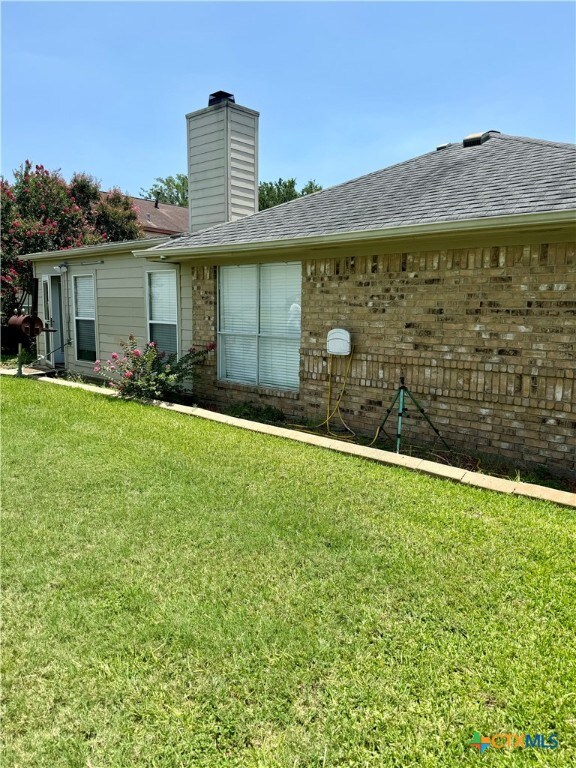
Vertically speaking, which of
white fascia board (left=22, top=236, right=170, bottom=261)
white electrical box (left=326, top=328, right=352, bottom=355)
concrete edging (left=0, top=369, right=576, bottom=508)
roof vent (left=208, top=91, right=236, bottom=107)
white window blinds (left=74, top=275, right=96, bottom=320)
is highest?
roof vent (left=208, top=91, right=236, bottom=107)

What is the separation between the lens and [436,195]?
6223 millimetres

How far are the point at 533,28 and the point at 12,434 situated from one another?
28.1ft

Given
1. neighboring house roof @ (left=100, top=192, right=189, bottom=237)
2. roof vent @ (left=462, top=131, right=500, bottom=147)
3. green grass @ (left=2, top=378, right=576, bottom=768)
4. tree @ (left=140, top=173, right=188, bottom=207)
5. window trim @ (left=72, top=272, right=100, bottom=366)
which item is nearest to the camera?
green grass @ (left=2, top=378, right=576, bottom=768)

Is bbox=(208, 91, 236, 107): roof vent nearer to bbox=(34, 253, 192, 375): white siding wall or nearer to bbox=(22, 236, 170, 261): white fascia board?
bbox=(22, 236, 170, 261): white fascia board

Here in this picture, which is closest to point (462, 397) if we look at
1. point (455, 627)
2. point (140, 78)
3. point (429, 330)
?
point (429, 330)

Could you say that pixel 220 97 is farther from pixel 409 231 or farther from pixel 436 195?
pixel 409 231

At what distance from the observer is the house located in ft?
16.5

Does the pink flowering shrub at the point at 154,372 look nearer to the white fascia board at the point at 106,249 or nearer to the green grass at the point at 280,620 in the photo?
the white fascia board at the point at 106,249

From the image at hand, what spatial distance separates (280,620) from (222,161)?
8.66 m

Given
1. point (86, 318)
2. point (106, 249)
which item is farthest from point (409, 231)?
point (86, 318)

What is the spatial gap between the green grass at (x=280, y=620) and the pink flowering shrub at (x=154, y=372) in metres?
3.49

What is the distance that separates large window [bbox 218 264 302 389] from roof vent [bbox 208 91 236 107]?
11.7 ft

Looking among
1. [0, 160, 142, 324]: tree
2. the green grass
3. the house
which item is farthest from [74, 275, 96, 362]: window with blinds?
→ the green grass

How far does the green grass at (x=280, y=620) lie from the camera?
1993mm
